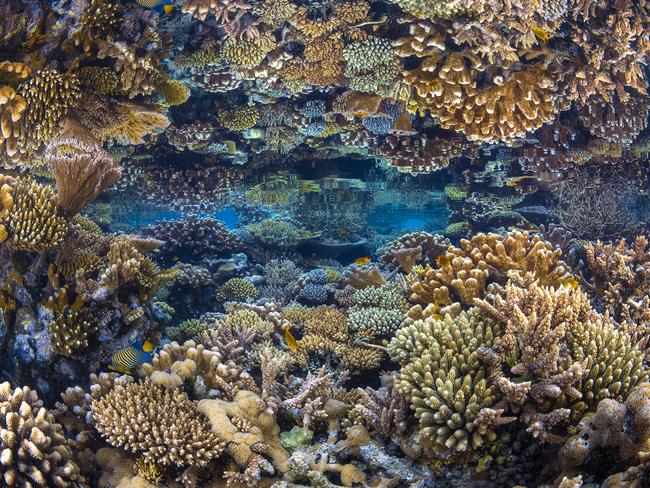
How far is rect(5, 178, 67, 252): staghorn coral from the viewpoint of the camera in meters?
4.56

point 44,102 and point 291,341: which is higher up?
point 44,102

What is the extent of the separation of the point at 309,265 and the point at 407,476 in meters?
9.43

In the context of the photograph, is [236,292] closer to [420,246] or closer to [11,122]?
[420,246]

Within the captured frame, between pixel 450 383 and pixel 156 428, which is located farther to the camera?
pixel 156 428

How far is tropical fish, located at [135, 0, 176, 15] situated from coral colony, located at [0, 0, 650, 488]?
1.8 inches

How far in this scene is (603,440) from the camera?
293 cm

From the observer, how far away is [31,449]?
3.17 meters

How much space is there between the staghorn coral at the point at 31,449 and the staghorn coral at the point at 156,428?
30 cm

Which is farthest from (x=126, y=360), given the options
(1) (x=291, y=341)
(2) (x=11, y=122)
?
(2) (x=11, y=122)

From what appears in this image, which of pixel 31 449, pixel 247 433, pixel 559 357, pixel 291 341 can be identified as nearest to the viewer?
pixel 31 449

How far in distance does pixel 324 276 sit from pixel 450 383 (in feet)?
19.0

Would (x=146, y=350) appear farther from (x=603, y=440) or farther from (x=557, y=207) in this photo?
(x=557, y=207)

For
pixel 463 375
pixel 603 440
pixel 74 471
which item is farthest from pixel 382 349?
pixel 74 471

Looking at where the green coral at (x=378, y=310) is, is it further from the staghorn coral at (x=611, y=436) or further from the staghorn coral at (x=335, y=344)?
the staghorn coral at (x=611, y=436)
